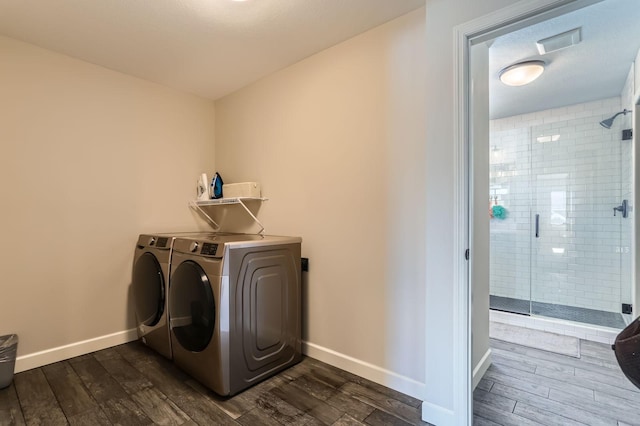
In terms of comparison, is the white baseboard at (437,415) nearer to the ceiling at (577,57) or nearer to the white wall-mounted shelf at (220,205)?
the white wall-mounted shelf at (220,205)

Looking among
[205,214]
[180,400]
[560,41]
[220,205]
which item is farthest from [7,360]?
[560,41]

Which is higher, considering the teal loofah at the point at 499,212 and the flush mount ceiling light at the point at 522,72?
the flush mount ceiling light at the point at 522,72

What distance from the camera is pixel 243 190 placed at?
8.48 ft

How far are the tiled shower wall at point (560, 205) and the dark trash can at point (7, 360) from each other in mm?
4671

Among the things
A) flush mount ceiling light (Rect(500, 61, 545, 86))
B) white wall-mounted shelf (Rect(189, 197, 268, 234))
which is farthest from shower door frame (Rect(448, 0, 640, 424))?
white wall-mounted shelf (Rect(189, 197, 268, 234))

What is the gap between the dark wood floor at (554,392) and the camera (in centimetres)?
162

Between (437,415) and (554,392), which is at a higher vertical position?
(437,415)

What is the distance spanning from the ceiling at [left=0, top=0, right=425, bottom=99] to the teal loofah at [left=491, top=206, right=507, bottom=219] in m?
3.05

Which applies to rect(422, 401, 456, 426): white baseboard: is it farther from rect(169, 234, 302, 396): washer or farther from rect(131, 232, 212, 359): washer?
rect(131, 232, 212, 359): washer

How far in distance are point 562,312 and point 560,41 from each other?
2757mm

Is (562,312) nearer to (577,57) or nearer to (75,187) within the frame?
(577,57)

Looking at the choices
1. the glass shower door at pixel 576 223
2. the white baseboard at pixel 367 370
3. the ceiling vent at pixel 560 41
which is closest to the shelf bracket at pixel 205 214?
the white baseboard at pixel 367 370

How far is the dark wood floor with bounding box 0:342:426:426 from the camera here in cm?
155

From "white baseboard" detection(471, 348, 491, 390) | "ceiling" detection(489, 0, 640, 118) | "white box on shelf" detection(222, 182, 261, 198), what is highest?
"ceiling" detection(489, 0, 640, 118)
